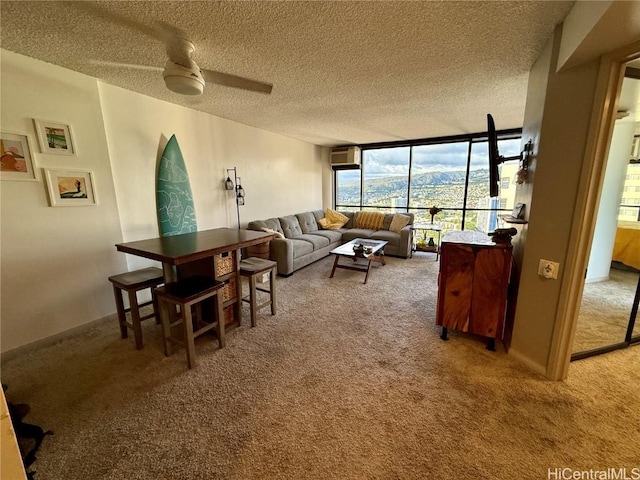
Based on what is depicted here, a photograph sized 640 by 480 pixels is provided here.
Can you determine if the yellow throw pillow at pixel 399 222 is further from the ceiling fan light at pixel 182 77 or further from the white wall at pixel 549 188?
the ceiling fan light at pixel 182 77

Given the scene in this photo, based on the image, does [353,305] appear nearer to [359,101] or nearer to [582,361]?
[582,361]

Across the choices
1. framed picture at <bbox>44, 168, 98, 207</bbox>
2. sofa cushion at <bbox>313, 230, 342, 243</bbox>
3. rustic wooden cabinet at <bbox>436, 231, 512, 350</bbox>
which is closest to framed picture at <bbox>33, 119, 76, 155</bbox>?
framed picture at <bbox>44, 168, 98, 207</bbox>

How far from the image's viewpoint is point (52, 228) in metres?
2.22

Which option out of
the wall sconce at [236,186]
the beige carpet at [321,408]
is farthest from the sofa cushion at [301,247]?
Answer: the beige carpet at [321,408]

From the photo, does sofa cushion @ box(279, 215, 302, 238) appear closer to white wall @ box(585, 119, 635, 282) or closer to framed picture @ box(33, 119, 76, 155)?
framed picture @ box(33, 119, 76, 155)

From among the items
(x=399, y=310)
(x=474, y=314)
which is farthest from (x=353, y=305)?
(x=474, y=314)

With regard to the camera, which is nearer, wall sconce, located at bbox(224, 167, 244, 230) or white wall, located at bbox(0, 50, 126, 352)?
white wall, located at bbox(0, 50, 126, 352)

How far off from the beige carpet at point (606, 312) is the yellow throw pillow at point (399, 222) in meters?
2.86

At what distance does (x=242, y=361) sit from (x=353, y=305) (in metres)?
1.37

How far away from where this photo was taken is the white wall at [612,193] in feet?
6.65

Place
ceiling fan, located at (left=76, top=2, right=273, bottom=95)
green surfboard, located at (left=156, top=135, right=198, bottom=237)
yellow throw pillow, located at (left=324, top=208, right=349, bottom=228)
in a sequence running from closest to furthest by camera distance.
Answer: ceiling fan, located at (left=76, top=2, right=273, bottom=95) → green surfboard, located at (left=156, top=135, right=198, bottom=237) → yellow throw pillow, located at (left=324, top=208, right=349, bottom=228)

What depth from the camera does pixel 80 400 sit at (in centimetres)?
167

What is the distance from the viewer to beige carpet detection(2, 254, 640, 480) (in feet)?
4.17

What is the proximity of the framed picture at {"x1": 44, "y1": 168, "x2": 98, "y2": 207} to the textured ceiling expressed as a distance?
2.91 feet
